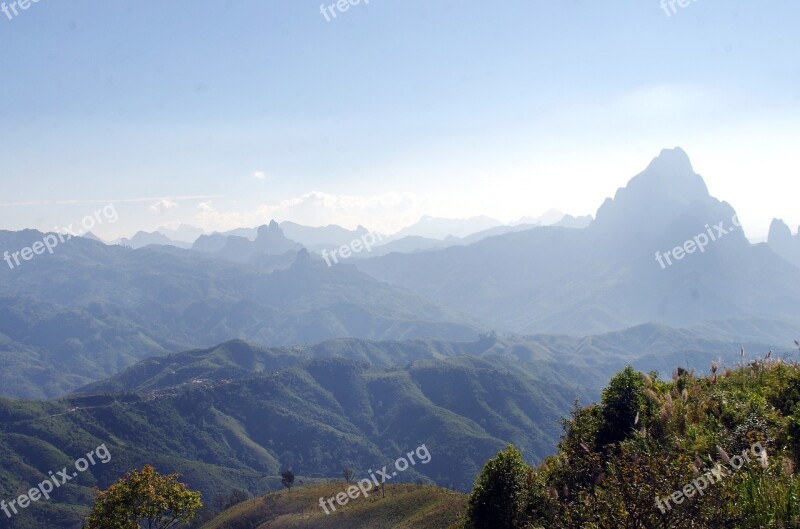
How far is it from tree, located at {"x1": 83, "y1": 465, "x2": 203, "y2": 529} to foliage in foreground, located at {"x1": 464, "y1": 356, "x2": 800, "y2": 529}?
29.2m

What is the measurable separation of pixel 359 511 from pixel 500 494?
69.9m

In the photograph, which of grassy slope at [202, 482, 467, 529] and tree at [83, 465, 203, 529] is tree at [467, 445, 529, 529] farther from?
grassy slope at [202, 482, 467, 529]

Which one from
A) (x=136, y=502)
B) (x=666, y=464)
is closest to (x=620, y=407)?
(x=666, y=464)

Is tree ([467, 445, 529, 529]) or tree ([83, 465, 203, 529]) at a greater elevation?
tree ([83, 465, 203, 529])

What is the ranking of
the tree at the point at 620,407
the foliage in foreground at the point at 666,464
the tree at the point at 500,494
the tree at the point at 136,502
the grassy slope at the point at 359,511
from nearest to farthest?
the foliage in foreground at the point at 666,464 → the tree at the point at 500,494 → the tree at the point at 620,407 → the tree at the point at 136,502 → the grassy slope at the point at 359,511

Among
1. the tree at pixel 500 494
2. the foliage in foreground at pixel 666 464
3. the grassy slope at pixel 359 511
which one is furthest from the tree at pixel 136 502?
the grassy slope at pixel 359 511

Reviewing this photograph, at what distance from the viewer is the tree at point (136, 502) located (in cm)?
4450

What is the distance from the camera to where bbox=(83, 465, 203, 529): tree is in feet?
146

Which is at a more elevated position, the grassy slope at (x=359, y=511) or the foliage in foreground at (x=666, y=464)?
the foliage in foreground at (x=666, y=464)

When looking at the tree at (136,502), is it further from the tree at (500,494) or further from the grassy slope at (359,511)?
the grassy slope at (359,511)

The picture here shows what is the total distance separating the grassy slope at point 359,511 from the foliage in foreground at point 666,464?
30417 mm

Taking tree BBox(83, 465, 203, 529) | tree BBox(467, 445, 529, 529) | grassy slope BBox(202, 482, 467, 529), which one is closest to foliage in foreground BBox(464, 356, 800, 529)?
tree BBox(467, 445, 529, 529)

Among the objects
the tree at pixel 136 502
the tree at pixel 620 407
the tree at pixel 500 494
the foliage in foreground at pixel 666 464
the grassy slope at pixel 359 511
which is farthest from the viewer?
the grassy slope at pixel 359 511

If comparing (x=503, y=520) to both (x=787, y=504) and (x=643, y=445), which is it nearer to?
(x=643, y=445)
